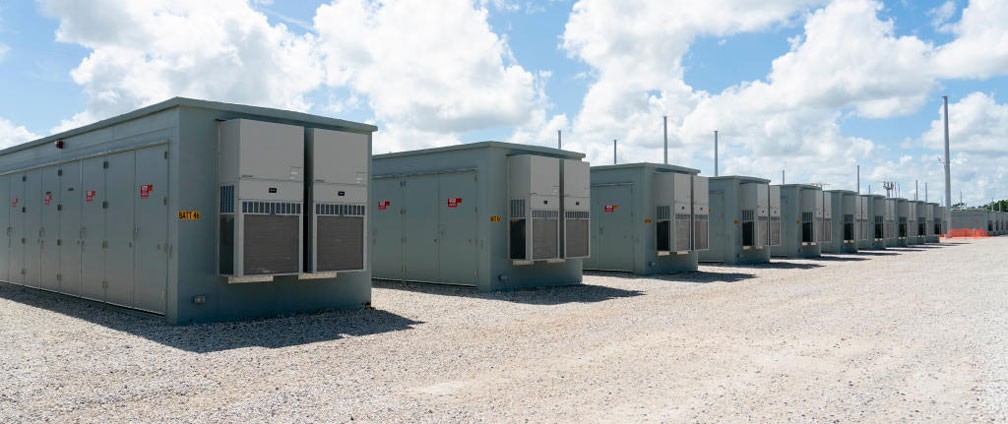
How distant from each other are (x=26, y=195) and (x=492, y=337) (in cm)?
1054

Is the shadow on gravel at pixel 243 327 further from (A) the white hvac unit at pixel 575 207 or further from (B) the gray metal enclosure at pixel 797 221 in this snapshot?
(B) the gray metal enclosure at pixel 797 221

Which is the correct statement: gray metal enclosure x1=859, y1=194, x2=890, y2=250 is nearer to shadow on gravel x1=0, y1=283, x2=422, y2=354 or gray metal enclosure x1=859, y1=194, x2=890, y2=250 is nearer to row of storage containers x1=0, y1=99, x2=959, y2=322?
row of storage containers x1=0, y1=99, x2=959, y2=322

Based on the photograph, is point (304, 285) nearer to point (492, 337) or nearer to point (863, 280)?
point (492, 337)

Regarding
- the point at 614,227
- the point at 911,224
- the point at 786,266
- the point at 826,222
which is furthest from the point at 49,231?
the point at 911,224

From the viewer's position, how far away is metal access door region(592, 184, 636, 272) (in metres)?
18.2

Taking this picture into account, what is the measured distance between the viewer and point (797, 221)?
87.0 feet

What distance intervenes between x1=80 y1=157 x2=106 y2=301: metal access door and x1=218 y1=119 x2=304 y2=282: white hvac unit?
9.37ft

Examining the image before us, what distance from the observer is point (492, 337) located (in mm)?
8336

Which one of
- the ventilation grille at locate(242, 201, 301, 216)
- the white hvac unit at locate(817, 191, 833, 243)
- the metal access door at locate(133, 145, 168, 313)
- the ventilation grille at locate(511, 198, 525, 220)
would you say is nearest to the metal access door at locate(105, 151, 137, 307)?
the metal access door at locate(133, 145, 168, 313)

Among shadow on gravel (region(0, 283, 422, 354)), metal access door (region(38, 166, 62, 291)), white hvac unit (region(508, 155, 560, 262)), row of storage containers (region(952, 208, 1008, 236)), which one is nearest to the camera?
shadow on gravel (region(0, 283, 422, 354))

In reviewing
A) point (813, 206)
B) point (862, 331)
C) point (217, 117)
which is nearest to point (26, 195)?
point (217, 117)

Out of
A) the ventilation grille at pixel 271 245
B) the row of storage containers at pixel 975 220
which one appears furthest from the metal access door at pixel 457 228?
the row of storage containers at pixel 975 220

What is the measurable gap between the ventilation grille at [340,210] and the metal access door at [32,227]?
6715mm

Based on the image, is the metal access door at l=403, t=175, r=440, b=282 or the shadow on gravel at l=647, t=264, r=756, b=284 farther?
the shadow on gravel at l=647, t=264, r=756, b=284
